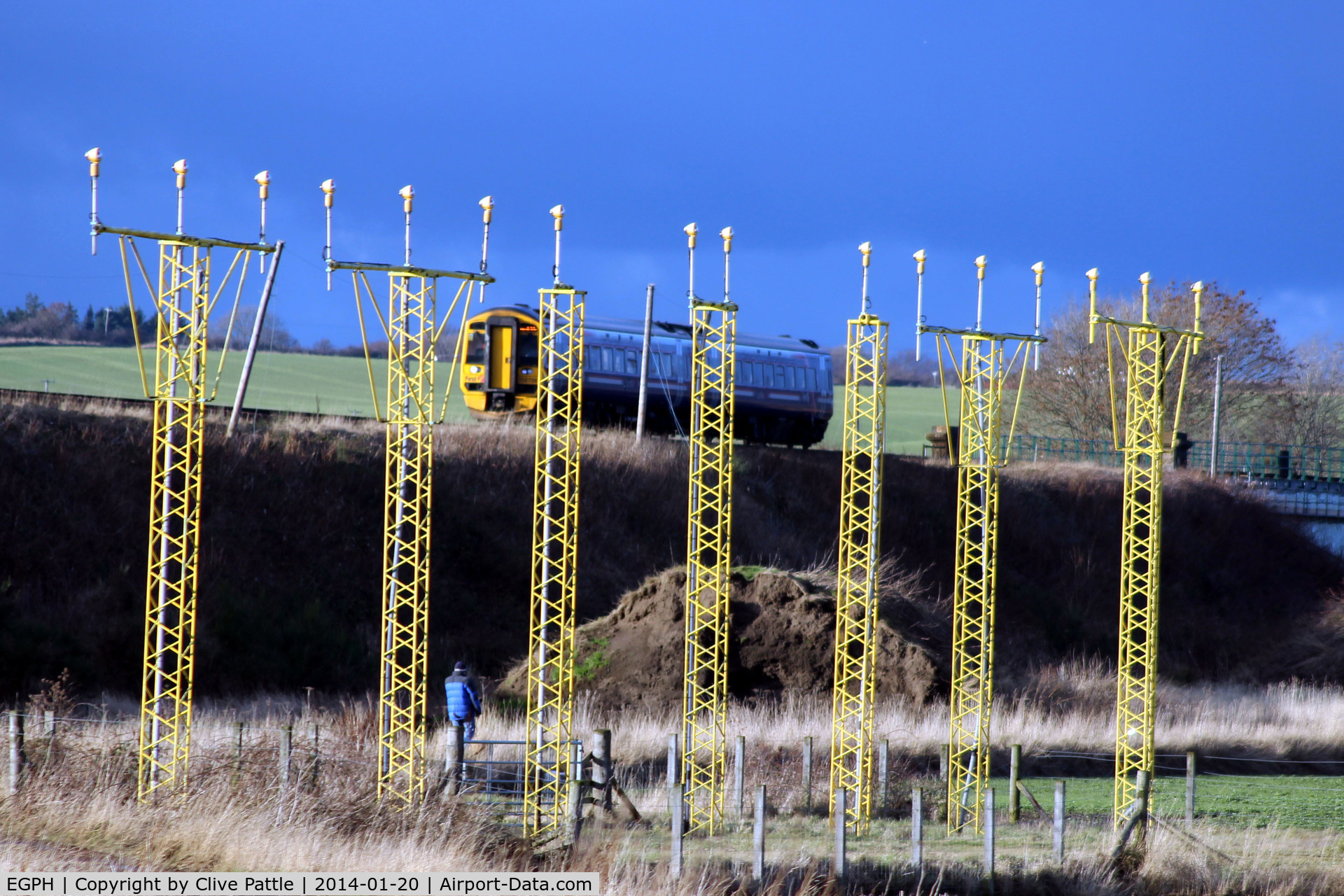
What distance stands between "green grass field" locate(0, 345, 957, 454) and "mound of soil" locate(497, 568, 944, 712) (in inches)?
766

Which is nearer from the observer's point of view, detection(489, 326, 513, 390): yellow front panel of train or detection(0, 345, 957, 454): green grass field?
detection(489, 326, 513, 390): yellow front panel of train

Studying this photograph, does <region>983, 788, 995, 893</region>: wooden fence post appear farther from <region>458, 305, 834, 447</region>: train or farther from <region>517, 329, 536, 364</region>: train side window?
<region>517, 329, 536, 364</region>: train side window

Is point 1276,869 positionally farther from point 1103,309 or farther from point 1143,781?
point 1103,309

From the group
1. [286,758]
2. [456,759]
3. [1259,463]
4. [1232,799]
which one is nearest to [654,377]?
[1232,799]

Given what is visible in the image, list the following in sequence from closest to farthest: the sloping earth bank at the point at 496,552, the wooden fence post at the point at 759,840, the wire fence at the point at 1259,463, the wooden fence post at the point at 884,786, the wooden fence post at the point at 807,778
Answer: the wooden fence post at the point at 759,840 → the wooden fence post at the point at 807,778 → the wooden fence post at the point at 884,786 → the sloping earth bank at the point at 496,552 → the wire fence at the point at 1259,463

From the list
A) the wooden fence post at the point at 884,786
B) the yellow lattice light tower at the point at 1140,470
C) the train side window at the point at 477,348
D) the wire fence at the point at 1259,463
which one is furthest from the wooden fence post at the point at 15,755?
the wire fence at the point at 1259,463

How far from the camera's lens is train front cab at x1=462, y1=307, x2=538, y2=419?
35125mm

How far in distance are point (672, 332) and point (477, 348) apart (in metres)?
5.68

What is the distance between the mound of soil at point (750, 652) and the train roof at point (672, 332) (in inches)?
470

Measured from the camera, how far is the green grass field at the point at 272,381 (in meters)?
54.6

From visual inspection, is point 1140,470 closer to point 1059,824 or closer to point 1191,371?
point 1059,824

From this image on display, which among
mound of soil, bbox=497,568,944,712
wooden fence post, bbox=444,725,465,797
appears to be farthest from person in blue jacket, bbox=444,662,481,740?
mound of soil, bbox=497,568,944,712

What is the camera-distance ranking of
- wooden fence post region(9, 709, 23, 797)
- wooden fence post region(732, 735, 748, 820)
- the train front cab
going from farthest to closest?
1. the train front cab
2. wooden fence post region(732, 735, 748, 820)
3. wooden fence post region(9, 709, 23, 797)

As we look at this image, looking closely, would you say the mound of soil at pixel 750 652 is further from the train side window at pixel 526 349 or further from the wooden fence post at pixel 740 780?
the train side window at pixel 526 349
